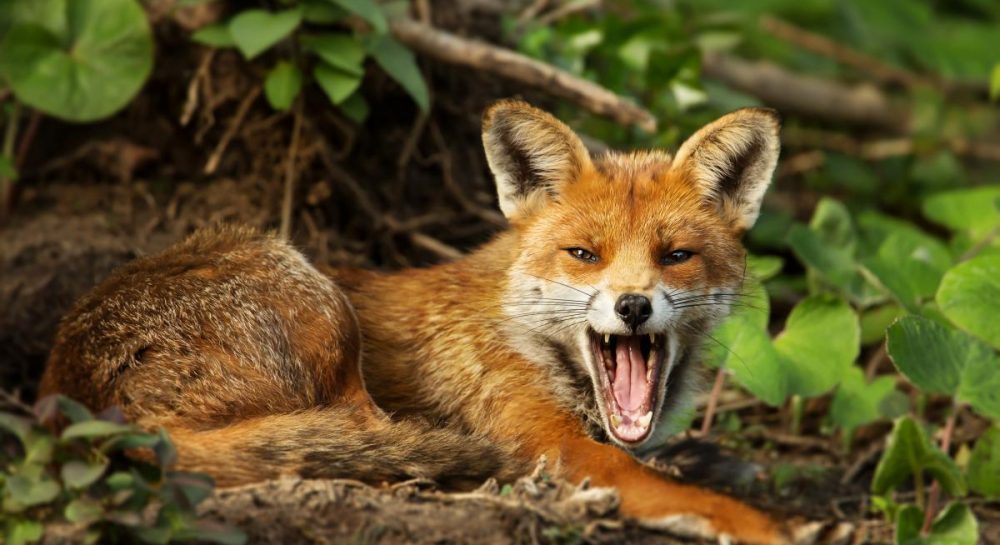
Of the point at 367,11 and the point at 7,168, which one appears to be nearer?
the point at 367,11

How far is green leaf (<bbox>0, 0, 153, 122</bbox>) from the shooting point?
6.46 m

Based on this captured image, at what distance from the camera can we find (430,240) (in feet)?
24.1

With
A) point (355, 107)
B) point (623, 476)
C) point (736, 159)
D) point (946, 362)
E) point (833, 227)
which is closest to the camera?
point (623, 476)

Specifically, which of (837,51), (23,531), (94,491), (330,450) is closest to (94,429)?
(94,491)

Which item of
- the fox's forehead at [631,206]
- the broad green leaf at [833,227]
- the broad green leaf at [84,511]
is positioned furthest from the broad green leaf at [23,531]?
the broad green leaf at [833,227]

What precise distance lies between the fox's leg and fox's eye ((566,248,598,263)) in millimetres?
634

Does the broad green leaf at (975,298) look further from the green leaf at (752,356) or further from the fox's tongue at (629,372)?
the fox's tongue at (629,372)

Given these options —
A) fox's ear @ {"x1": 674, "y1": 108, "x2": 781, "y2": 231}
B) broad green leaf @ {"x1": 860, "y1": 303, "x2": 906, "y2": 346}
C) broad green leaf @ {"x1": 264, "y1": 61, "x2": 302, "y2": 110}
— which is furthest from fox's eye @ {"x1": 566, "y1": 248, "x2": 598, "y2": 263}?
broad green leaf @ {"x1": 860, "y1": 303, "x2": 906, "y2": 346}

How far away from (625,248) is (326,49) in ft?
7.62

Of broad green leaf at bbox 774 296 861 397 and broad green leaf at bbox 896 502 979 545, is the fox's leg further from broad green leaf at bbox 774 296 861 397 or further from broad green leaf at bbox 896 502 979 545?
broad green leaf at bbox 774 296 861 397

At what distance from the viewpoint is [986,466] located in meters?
6.18

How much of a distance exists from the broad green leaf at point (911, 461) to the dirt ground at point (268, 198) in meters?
0.43

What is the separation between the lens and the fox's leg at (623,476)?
175 inches

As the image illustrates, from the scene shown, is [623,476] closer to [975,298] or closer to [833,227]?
[975,298]
